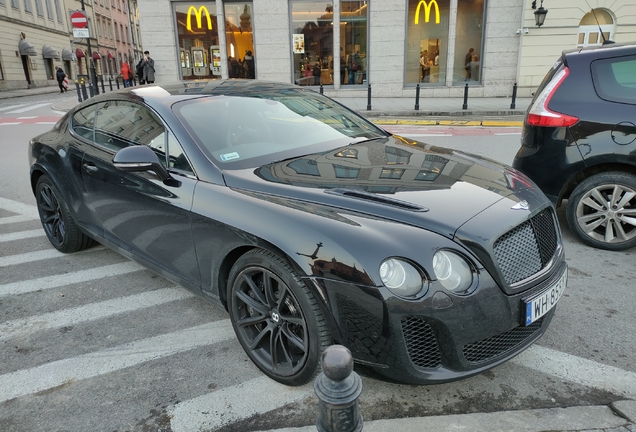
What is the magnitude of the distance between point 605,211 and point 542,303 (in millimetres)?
2322

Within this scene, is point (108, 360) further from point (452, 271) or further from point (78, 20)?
point (78, 20)

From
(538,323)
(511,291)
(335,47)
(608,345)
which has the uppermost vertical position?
(335,47)

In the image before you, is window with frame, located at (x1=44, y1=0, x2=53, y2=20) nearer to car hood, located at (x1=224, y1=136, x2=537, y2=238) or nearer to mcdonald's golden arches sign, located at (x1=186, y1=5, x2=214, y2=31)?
mcdonald's golden arches sign, located at (x1=186, y1=5, x2=214, y2=31)

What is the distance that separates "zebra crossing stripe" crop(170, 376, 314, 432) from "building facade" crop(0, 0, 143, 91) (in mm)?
28767

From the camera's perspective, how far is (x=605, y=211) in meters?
4.18

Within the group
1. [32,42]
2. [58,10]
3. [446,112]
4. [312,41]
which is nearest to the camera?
[446,112]

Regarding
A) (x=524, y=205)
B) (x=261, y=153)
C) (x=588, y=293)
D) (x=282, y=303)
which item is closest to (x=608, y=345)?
(x=588, y=293)

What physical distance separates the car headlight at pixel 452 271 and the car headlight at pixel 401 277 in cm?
10

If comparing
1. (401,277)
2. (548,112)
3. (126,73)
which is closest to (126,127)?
(401,277)

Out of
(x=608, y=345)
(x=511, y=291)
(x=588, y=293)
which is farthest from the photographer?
(x=588, y=293)

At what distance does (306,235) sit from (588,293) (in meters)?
2.45

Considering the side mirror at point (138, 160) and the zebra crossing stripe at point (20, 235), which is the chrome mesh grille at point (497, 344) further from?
the zebra crossing stripe at point (20, 235)

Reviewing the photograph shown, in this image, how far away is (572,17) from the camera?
735 inches

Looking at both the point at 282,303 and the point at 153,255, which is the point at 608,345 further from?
the point at 153,255
